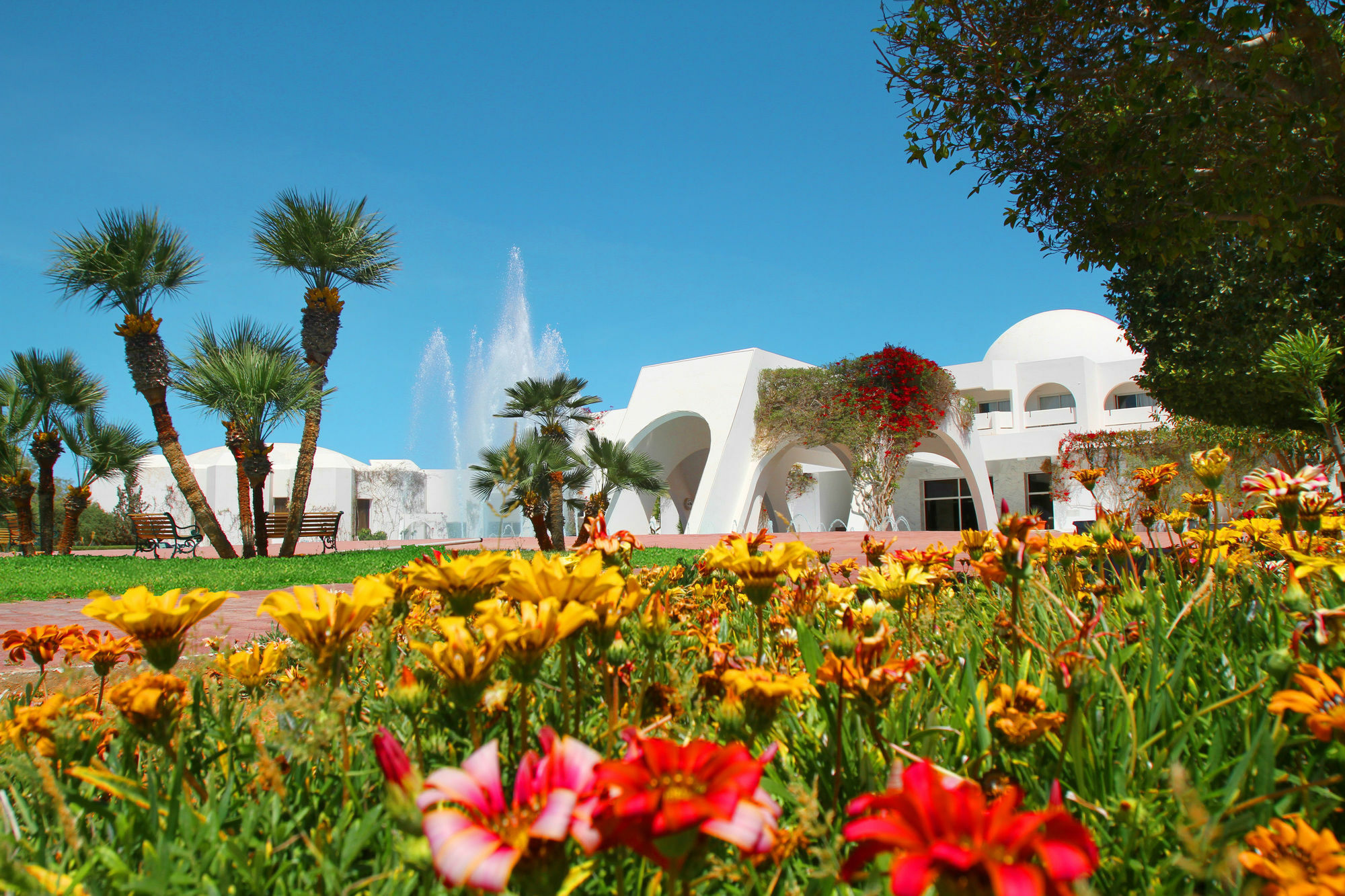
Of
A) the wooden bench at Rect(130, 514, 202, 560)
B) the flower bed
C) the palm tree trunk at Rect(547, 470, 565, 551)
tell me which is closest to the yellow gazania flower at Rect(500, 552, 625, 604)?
the flower bed

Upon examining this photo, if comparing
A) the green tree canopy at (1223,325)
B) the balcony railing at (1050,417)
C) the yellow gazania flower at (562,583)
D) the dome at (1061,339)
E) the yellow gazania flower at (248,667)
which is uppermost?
the dome at (1061,339)

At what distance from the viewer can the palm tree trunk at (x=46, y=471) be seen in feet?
49.9

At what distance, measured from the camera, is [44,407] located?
1555cm

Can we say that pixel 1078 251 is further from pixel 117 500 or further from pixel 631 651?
pixel 117 500

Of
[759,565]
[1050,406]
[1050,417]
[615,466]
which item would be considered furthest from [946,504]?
[759,565]

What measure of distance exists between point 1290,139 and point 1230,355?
5.61 meters

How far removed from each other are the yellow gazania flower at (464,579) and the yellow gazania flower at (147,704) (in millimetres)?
320

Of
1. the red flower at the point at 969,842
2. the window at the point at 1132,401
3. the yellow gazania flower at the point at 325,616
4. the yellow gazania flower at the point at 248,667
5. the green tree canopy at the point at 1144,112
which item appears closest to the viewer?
the red flower at the point at 969,842

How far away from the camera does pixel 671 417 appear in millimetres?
17453

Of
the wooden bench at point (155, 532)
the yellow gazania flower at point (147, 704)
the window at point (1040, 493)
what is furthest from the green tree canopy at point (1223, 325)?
the wooden bench at point (155, 532)

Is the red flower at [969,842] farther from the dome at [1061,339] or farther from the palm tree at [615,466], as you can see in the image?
the dome at [1061,339]

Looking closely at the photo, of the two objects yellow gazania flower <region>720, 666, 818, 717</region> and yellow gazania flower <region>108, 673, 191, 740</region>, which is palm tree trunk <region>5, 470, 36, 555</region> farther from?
yellow gazania flower <region>720, 666, 818, 717</region>

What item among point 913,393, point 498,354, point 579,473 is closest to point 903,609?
point 579,473

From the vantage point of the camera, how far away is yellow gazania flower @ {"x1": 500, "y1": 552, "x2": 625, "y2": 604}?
0.88 metres
